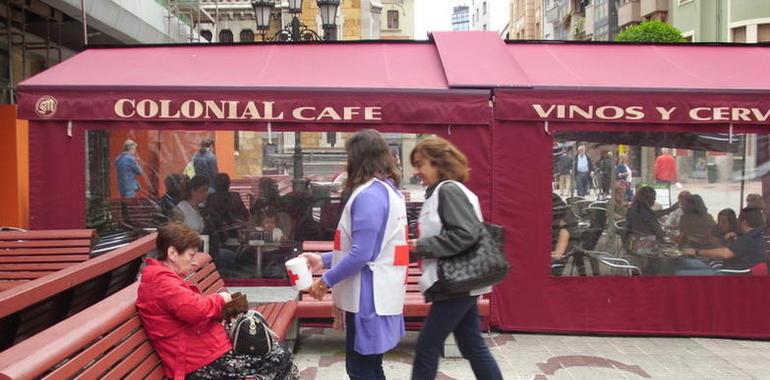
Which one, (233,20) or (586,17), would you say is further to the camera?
(586,17)

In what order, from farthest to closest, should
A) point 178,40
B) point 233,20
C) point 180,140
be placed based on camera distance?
point 233,20, point 178,40, point 180,140

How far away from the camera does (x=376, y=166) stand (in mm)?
3809

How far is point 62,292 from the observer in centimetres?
464

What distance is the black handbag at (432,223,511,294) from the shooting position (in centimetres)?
395

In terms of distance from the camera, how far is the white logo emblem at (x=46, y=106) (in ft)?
22.2

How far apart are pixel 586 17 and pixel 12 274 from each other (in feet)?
169

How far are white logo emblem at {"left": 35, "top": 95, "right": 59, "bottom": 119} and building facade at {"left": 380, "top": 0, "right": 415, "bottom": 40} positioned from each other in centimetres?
7308

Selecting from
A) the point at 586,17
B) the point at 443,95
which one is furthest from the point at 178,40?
the point at 586,17

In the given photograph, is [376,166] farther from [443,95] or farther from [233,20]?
[233,20]

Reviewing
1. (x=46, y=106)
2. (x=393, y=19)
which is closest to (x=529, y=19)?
(x=393, y=19)

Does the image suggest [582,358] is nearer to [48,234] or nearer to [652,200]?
[652,200]

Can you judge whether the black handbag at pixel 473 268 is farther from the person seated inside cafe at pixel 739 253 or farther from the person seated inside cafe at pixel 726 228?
the person seated inside cafe at pixel 726 228

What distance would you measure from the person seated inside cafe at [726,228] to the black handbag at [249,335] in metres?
4.62

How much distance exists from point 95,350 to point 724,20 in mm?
33669
